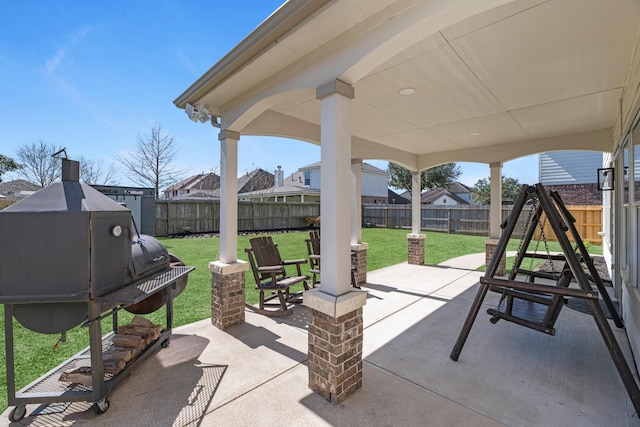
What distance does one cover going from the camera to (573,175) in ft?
Answer: 49.5

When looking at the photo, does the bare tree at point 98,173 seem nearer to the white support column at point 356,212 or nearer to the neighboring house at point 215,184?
the neighboring house at point 215,184

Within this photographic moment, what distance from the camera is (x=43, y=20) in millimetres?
6852

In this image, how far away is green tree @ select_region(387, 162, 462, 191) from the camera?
27906mm

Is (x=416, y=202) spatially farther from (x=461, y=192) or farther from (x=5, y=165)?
(x=461, y=192)

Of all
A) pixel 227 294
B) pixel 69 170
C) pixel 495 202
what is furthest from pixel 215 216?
pixel 69 170

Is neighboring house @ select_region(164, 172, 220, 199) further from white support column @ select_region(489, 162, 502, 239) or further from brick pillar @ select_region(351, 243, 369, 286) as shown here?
white support column @ select_region(489, 162, 502, 239)

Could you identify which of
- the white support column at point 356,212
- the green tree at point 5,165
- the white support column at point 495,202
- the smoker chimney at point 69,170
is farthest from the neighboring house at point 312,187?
the smoker chimney at point 69,170

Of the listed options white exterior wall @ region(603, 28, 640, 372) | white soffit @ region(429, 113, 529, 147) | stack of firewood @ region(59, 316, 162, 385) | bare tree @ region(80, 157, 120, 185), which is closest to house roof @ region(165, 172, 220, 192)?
bare tree @ region(80, 157, 120, 185)

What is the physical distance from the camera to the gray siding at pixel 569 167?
14.6 metres

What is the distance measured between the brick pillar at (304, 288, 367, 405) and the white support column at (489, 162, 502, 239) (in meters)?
5.89

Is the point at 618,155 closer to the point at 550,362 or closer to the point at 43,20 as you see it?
the point at 550,362

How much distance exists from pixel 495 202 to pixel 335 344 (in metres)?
6.48

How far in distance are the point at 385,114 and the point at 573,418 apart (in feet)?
13.4

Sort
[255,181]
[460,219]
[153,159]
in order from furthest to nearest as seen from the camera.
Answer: [255,181] → [153,159] → [460,219]
